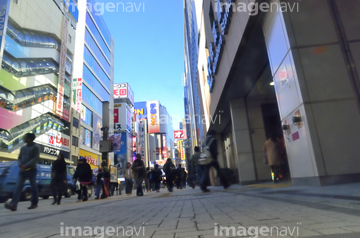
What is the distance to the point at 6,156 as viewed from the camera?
68.4 feet

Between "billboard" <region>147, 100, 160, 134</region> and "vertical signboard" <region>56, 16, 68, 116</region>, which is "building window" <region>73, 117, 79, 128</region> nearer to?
"vertical signboard" <region>56, 16, 68, 116</region>

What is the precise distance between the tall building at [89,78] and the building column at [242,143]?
2827 centimetres

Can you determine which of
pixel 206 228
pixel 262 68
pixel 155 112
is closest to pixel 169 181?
pixel 262 68

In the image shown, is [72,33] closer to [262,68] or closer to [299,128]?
[262,68]

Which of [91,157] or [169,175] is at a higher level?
[91,157]

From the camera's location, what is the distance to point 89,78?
42344 millimetres

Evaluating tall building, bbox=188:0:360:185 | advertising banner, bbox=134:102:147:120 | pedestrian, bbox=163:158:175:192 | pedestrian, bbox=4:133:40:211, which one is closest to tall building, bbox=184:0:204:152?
pedestrian, bbox=163:158:175:192

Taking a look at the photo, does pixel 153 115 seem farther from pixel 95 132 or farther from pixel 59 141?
pixel 59 141

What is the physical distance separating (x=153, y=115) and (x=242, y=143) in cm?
10311

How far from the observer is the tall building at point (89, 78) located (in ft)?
126

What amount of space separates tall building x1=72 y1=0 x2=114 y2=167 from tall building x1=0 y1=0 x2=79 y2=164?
2404 millimetres

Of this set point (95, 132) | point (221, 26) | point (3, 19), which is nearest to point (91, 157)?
point (95, 132)

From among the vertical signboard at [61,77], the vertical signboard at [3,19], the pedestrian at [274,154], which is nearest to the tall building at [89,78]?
the vertical signboard at [61,77]

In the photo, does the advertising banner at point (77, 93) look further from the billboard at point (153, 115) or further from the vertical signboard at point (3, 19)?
the billboard at point (153, 115)
